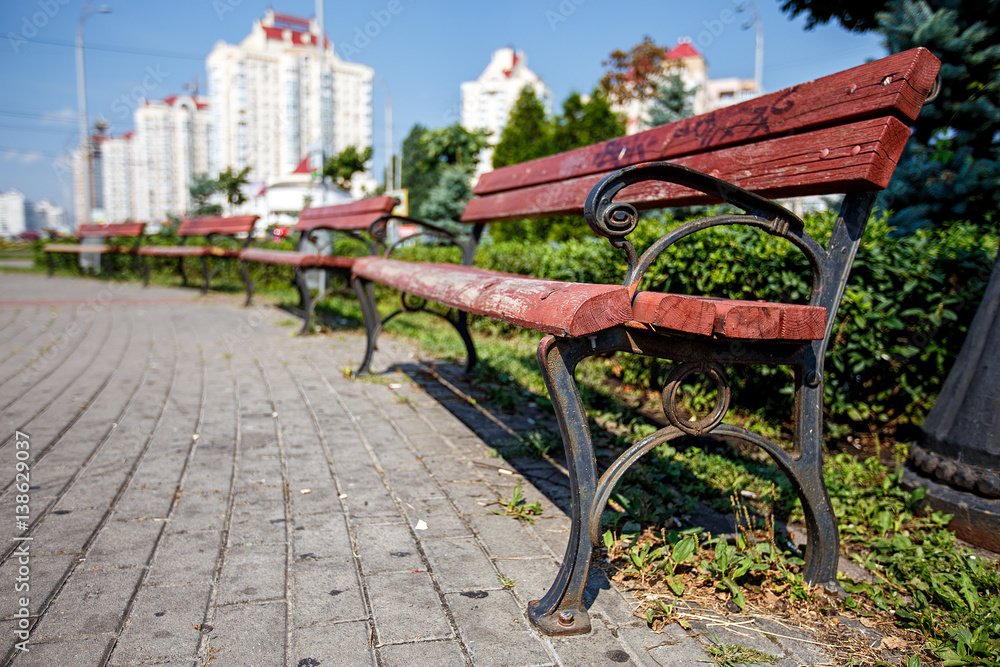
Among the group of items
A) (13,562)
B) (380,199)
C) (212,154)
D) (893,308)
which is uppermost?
(212,154)

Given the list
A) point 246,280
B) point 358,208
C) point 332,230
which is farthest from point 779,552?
point 246,280

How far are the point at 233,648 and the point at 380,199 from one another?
4.18 m

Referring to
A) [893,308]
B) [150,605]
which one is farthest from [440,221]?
[150,605]

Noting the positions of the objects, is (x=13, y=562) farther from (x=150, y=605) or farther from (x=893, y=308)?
(x=893, y=308)

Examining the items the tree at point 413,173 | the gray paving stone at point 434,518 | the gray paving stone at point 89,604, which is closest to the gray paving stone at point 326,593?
the gray paving stone at point 434,518

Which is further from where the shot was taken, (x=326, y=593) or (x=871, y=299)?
(x=871, y=299)

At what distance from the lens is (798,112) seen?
1.85 meters

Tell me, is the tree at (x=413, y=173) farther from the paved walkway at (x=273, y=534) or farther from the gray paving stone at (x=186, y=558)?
the gray paving stone at (x=186, y=558)

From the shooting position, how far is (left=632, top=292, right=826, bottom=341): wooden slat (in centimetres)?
138

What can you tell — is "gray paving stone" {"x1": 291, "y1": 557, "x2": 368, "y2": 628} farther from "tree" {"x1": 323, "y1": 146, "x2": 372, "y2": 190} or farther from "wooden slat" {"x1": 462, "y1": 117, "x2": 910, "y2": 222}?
"tree" {"x1": 323, "y1": 146, "x2": 372, "y2": 190}

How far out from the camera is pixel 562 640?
4.90ft

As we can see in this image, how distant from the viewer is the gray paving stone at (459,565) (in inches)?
67.9

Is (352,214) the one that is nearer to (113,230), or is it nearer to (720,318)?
(720,318)

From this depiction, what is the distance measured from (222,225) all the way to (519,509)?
8.50 meters
